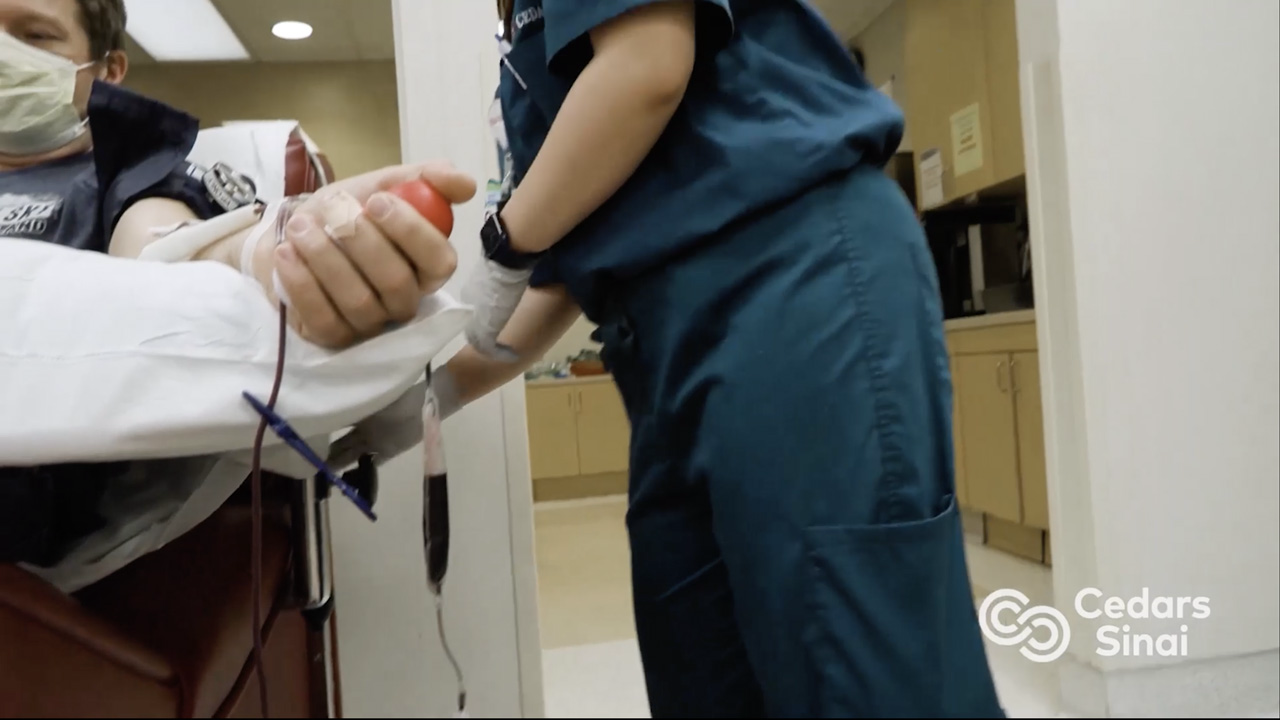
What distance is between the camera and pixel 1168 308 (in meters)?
1.07

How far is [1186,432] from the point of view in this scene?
1081 millimetres

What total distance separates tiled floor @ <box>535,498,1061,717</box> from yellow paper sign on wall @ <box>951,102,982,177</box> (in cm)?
76

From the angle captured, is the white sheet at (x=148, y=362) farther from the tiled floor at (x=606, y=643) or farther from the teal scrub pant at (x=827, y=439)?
the tiled floor at (x=606, y=643)

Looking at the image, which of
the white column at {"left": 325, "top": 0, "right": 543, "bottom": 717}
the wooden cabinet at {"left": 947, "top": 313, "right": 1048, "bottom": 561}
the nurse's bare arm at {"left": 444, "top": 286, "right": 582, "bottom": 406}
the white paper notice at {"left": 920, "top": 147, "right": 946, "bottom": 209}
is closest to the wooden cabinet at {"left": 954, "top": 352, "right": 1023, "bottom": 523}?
the wooden cabinet at {"left": 947, "top": 313, "right": 1048, "bottom": 561}

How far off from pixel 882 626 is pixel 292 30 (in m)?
0.85

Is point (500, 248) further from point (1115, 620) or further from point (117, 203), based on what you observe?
point (1115, 620)

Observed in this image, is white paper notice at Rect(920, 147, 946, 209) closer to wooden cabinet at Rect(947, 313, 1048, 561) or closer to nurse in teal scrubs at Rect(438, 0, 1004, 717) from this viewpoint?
wooden cabinet at Rect(947, 313, 1048, 561)

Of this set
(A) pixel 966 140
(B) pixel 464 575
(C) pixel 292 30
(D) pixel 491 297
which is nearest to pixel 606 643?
(B) pixel 464 575

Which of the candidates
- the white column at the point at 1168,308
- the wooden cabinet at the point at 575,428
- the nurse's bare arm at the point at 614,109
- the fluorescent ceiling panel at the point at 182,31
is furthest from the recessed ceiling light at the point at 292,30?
the wooden cabinet at the point at 575,428

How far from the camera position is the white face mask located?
0.68 meters

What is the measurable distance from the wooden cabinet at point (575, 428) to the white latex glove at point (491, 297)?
2298 mm

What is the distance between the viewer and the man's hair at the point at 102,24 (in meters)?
0.76

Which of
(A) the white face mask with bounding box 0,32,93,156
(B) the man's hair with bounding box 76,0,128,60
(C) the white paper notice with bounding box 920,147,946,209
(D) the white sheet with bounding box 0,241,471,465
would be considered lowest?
(D) the white sheet with bounding box 0,241,471,465

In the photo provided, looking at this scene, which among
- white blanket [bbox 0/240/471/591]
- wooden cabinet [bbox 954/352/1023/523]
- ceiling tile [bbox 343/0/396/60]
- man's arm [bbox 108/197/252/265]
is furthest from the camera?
wooden cabinet [bbox 954/352/1023/523]
